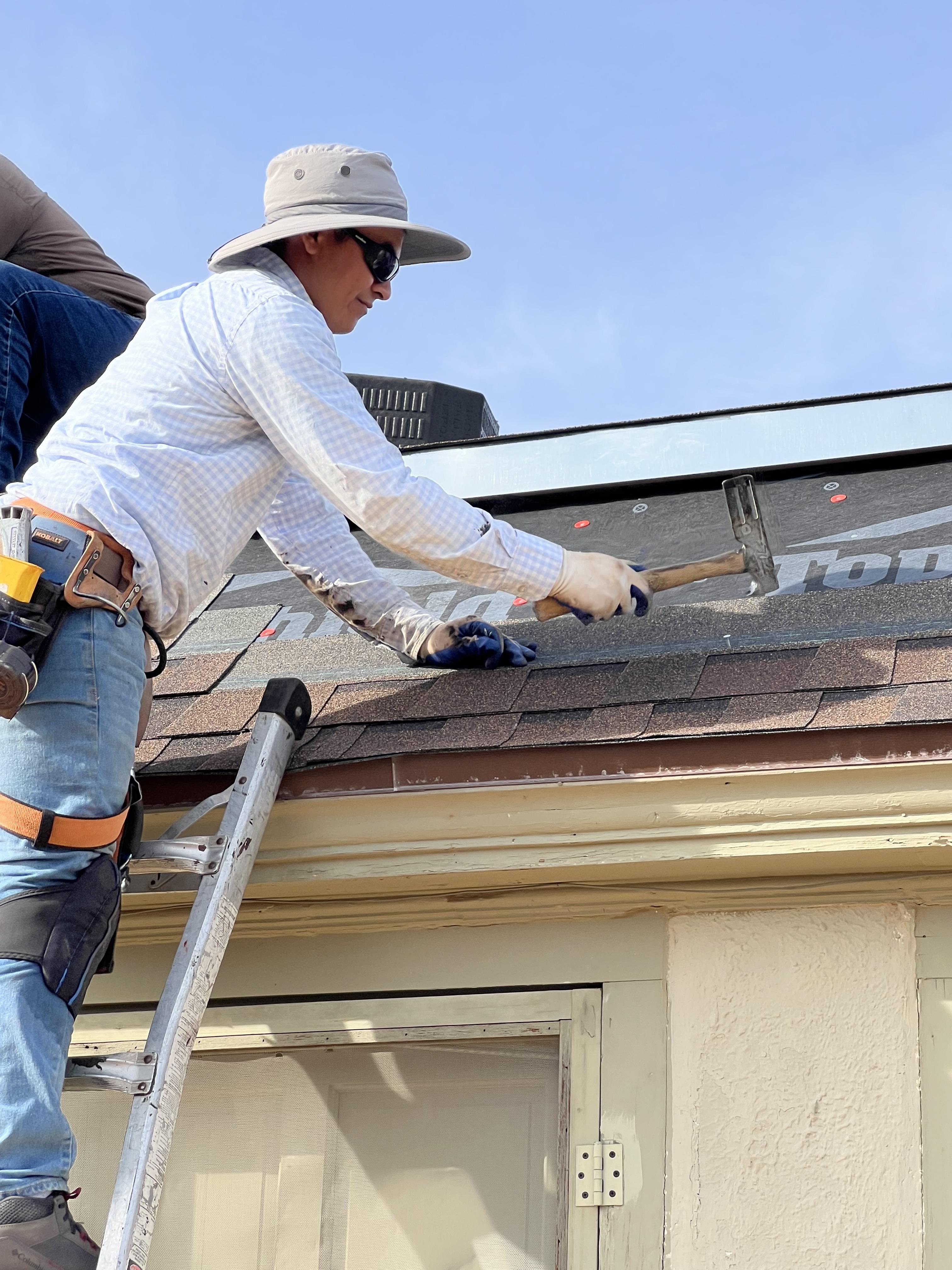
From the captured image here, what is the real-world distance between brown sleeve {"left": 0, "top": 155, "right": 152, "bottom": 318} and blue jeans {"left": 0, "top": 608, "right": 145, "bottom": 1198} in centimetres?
152

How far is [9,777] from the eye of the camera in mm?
2641

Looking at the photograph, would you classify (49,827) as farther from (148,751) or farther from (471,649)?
(471,649)

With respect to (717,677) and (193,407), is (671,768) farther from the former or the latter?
(193,407)

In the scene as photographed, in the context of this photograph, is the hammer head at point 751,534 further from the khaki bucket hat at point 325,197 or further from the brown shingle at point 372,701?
the khaki bucket hat at point 325,197

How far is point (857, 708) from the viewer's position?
9.55 ft

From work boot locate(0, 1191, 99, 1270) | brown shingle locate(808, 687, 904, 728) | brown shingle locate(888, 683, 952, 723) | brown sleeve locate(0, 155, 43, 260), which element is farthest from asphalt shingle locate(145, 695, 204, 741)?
brown shingle locate(888, 683, 952, 723)

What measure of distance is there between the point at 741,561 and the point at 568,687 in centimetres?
72

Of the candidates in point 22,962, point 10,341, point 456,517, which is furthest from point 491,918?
point 10,341

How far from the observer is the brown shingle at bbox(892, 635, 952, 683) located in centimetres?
299

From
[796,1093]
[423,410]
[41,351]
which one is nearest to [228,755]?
[41,351]

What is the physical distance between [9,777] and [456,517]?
101 centimetres

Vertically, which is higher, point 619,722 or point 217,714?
point 217,714

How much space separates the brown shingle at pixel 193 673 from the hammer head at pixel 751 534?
4.39ft

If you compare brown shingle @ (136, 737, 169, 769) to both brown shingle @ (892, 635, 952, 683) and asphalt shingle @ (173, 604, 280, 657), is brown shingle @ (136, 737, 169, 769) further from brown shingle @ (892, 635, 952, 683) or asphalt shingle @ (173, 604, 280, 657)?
brown shingle @ (892, 635, 952, 683)
